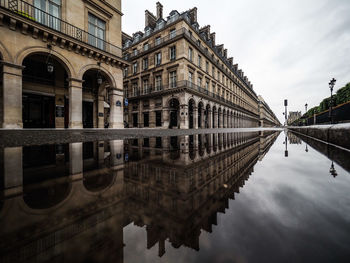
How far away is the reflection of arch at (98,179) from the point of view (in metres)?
1.18

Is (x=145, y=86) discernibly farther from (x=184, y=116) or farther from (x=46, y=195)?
(x=46, y=195)

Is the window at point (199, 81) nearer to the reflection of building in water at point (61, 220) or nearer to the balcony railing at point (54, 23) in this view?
the balcony railing at point (54, 23)

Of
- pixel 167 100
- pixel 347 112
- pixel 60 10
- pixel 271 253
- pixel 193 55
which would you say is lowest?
pixel 271 253

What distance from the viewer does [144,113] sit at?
24500 mm

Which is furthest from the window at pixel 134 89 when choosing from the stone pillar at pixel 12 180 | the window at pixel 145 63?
the stone pillar at pixel 12 180

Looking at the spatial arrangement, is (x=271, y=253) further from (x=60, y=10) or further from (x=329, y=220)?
(x=60, y=10)

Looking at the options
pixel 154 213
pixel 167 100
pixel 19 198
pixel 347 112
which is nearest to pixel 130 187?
pixel 154 213

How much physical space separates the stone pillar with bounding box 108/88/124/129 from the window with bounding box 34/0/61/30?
5019mm

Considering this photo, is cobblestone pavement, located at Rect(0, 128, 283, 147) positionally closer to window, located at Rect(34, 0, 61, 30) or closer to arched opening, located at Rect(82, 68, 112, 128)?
arched opening, located at Rect(82, 68, 112, 128)

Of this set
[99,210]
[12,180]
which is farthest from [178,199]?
[12,180]

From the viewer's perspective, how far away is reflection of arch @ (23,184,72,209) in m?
0.88

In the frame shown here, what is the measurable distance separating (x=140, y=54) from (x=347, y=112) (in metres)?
25.8

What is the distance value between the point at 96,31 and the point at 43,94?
6.28 m

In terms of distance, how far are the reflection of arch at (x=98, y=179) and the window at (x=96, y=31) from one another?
12965 mm
